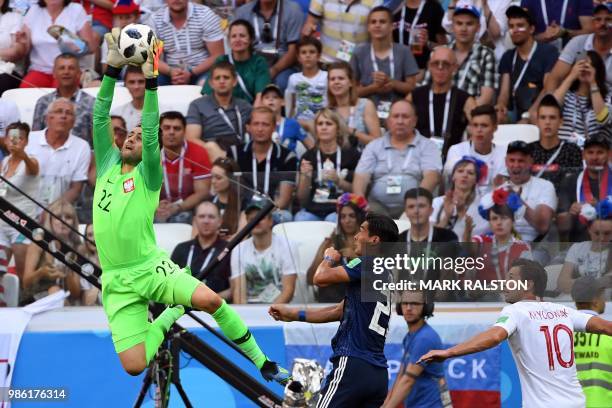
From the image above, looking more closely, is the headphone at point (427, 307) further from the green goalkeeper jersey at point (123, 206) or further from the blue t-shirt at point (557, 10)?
the blue t-shirt at point (557, 10)

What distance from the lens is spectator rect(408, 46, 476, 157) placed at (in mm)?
14797

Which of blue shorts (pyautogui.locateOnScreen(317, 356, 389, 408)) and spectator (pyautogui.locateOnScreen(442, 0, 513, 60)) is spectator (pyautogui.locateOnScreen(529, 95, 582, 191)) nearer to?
spectator (pyautogui.locateOnScreen(442, 0, 513, 60))

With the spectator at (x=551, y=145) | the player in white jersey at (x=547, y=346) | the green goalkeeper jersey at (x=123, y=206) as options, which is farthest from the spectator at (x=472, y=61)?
the green goalkeeper jersey at (x=123, y=206)

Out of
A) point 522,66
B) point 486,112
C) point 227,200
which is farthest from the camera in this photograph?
point 522,66

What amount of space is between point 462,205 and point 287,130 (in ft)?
8.75

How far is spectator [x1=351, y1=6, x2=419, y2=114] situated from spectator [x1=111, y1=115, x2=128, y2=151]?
2.75m

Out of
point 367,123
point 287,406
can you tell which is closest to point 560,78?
point 367,123

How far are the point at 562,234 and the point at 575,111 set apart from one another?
111 inches

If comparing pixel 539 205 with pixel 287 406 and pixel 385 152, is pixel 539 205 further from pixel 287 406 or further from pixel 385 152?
pixel 287 406

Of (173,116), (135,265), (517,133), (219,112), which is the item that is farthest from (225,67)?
(135,265)

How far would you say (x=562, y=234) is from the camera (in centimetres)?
1244

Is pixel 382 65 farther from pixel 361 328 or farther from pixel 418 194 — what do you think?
pixel 361 328

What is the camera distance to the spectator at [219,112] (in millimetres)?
14703

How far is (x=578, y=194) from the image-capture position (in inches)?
494
